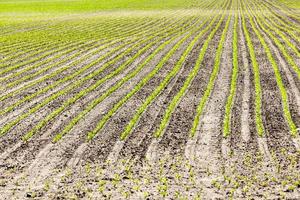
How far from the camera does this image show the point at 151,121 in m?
13.8

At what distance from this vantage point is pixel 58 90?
17.5m

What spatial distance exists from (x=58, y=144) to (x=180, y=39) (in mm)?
19134

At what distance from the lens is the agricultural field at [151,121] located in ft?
32.8

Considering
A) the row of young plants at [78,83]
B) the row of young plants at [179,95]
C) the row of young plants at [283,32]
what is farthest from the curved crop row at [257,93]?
the row of young plants at [78,83]

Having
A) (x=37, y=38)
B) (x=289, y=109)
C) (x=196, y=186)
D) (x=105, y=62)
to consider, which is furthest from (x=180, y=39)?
(x=196, y=186)

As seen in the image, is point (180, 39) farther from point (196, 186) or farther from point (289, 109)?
point (196, 186)

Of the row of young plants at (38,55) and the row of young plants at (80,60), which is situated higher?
the row of young plants at (80,60)

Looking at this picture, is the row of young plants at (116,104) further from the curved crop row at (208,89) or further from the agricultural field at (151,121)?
the curved crop row at (208,89)

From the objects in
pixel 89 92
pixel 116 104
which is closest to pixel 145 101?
pixel 116 104

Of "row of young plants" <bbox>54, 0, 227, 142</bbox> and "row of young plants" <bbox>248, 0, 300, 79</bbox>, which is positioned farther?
"row of young plants" <bbox>248, 0, 300, 79</bbox>

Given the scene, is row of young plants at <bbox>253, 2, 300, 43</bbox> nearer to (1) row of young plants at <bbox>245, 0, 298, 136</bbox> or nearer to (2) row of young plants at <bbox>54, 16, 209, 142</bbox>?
(1) row of young plants at <bbox>245, 0, 298, 136</bbox>

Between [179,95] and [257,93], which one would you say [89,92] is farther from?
[257,93]

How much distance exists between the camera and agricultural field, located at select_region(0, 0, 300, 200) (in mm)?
10008

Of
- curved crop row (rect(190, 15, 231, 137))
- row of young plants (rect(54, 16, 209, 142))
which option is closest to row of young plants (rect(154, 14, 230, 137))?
curved crop row (rect(190, 15, 231, 137))
